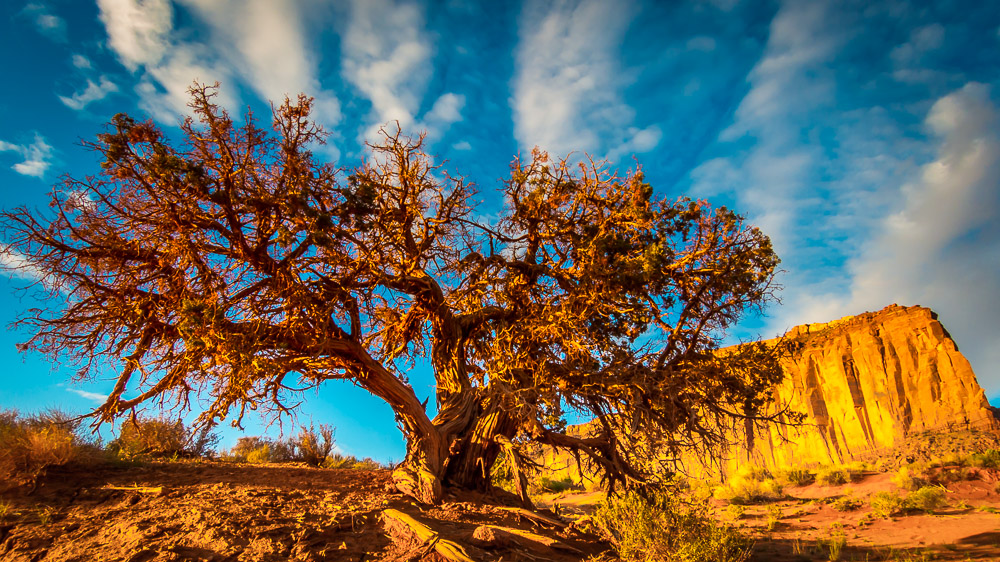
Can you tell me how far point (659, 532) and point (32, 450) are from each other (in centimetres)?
947

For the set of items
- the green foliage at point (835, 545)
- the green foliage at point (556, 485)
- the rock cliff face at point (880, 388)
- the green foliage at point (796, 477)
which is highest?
the rock cliff face at point (880, 388)

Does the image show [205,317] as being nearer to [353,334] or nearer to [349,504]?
[353,334]

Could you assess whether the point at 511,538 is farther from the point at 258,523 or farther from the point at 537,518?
Result: the point at 258,523

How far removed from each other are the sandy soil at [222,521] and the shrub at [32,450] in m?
0.21

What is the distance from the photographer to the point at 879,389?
141 feet

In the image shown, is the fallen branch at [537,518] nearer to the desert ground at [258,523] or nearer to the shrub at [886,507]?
the desert ground at [258,523]

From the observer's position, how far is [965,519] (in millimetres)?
12328

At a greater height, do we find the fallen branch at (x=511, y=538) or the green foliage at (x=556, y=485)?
the fallen branch at (x=511, y=538)

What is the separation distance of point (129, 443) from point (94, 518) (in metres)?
4.92

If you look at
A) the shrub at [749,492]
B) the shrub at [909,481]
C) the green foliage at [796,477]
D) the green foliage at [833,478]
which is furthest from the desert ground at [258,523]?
the green foliage at [796,477]

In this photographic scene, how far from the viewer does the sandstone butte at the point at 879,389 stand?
38594 millimetres

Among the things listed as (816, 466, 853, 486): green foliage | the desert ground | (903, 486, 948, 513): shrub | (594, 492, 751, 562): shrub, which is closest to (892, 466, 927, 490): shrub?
(816, 466, 853, 486): green foliage

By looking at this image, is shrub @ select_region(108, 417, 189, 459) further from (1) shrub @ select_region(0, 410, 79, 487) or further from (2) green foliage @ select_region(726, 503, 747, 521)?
(2) green foliage @ select_region(726, 503, 747, 521)

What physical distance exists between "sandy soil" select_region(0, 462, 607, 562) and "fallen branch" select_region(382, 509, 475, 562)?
0.30ft
